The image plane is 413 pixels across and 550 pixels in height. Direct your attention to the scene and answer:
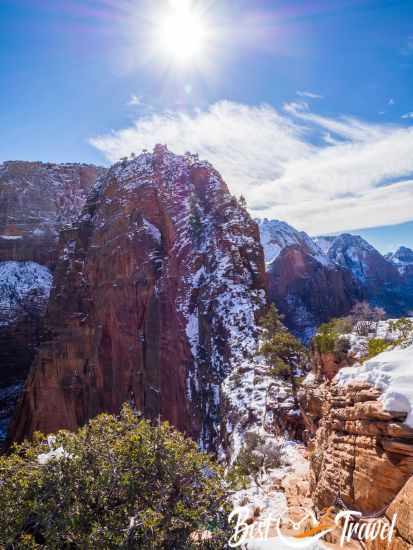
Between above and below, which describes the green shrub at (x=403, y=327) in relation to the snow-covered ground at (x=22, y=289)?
below

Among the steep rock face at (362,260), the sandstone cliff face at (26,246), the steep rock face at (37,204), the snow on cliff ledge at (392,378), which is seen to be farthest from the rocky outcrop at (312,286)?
the snow on cliff ledge at (392,378)

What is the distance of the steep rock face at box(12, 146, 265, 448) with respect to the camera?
111ft

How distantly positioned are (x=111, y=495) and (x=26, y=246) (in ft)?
280

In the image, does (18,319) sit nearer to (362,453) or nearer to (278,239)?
(362,453)

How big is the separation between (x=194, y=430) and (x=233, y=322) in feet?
32.8

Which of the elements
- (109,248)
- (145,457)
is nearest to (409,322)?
(145,457)

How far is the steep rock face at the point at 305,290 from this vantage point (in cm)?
8888

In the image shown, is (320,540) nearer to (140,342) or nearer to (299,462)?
(299,462)

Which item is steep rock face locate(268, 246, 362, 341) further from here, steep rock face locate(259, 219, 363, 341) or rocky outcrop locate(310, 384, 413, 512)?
rocky outcrop locate(310, 384, 413, 512)

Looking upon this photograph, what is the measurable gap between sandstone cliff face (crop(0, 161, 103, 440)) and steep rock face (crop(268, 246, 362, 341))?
55.8m

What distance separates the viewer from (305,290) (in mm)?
94688

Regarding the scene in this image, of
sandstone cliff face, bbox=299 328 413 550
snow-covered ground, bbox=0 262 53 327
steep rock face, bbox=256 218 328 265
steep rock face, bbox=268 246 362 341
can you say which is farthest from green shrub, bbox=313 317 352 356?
steep rock face, bbox=256 218 328 265

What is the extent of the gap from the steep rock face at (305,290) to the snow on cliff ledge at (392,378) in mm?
78871

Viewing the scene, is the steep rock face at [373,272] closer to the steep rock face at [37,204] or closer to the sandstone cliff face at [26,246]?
the steep rock face at [37,204]
